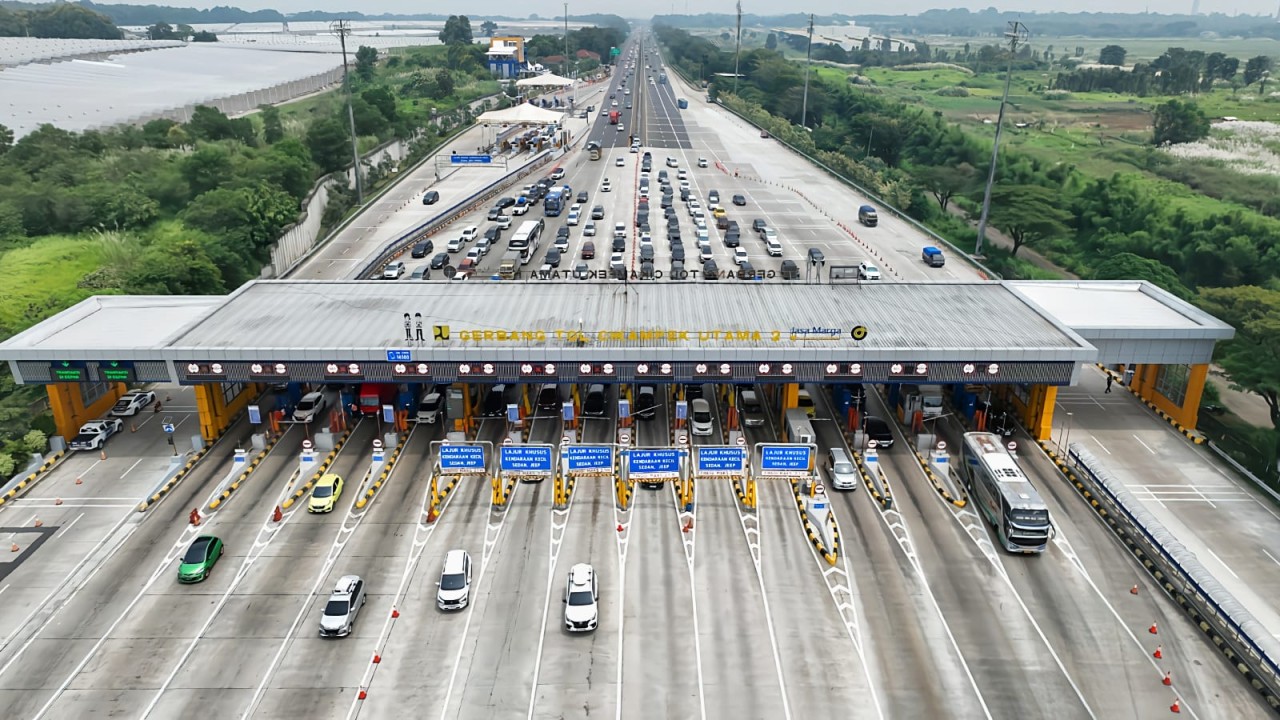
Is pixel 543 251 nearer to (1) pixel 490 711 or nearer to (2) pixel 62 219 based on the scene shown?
(2) pixel 62 219

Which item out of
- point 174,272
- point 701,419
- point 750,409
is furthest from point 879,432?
point 174,272

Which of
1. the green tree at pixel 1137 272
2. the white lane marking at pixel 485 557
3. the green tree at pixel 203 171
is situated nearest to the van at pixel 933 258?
the green tree at pixel 1137 272

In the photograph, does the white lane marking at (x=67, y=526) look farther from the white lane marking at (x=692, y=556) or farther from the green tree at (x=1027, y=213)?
the green tree at (x=1027, y=213)

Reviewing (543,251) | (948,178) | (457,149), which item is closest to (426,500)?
(543,251)

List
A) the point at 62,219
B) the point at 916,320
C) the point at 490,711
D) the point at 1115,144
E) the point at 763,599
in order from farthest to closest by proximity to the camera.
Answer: the point at 1115,144
the point at 62,219
the point at 916,320
the point at 763,599
the point at 490,711

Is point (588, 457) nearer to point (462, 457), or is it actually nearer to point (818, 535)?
point (462, 457)
